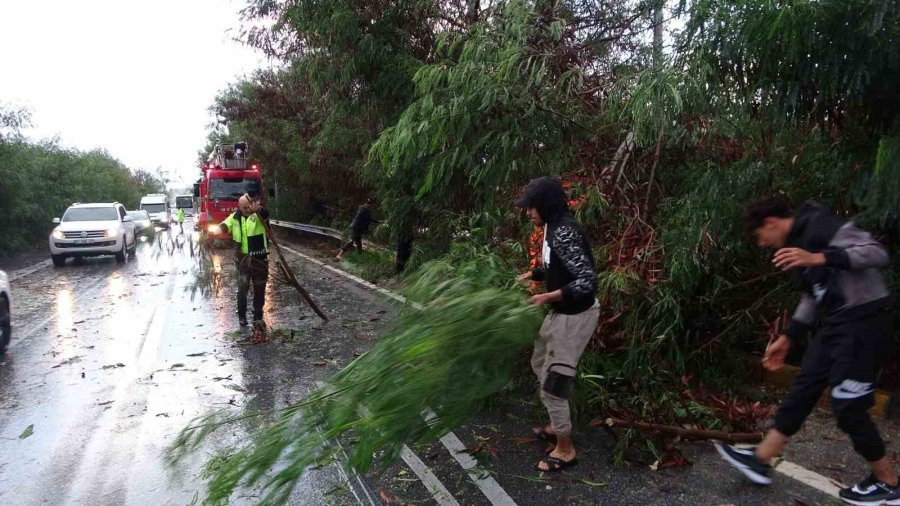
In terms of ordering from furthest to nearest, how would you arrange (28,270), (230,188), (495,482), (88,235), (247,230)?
(230,188)
(88,235)
(28,270)
(247,230)
(495,482)

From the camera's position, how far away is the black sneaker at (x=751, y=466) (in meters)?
3.64

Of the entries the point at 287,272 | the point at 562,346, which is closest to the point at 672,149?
the point at 562,346

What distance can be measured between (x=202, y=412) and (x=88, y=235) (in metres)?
15.1

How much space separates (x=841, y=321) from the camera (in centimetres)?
326

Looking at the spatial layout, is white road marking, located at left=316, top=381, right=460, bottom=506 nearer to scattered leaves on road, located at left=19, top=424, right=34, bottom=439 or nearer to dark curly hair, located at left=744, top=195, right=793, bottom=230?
dark curly hair, located at left=744, top=195, right=793, bottom=230

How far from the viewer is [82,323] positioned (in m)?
9.59

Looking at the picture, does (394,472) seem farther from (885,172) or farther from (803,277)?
(885,172)

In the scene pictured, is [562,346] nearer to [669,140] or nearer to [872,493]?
[872,493]

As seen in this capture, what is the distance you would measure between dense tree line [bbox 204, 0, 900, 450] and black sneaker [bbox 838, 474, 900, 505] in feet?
4.32

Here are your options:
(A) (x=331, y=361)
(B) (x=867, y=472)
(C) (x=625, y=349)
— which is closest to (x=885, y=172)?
(B) (x=867, y=472)

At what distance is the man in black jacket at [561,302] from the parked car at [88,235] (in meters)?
17.6

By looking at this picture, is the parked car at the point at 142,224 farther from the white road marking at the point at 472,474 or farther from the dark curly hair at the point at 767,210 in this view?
the dark curly hair at the point at 767,210

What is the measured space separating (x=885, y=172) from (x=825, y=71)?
72 cm

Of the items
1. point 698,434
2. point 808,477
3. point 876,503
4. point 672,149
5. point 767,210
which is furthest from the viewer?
point 672,149
